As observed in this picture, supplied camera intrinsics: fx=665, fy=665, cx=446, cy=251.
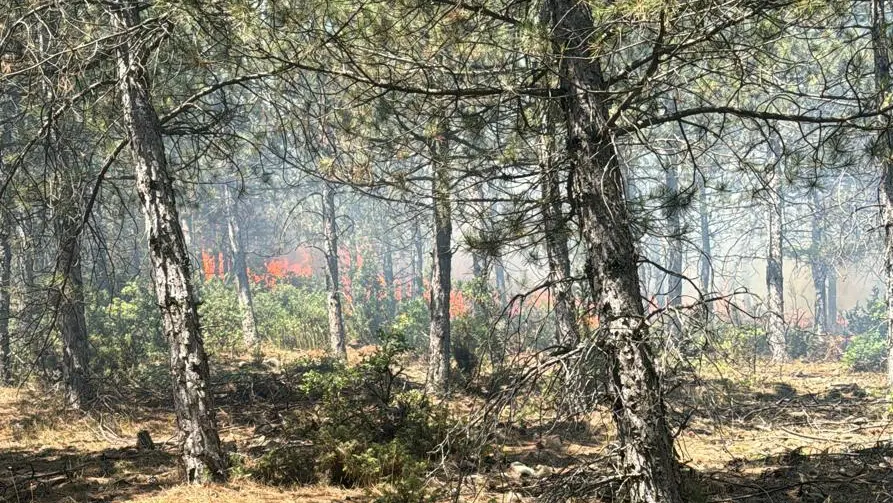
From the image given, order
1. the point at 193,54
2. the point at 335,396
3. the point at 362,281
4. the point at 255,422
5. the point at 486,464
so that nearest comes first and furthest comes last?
1. the point at 193,54
2. the point at 486,464
3. the point at 335,396
4. the point at 255,422
5. the point at 362,281

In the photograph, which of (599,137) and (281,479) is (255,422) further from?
(599,137)

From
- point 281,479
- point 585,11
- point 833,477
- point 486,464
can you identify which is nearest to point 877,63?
point 833,477

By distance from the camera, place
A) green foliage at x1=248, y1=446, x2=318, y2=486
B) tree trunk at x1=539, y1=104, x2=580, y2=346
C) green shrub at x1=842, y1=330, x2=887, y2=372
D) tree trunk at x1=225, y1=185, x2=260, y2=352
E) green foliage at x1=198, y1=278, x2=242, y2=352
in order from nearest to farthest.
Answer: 1. tree trunk at x1=539, y1=104, x2=580, y2=346
2. green foliage at x1=248, y1=446, x2=318, y2=486
3. green foliage at x1=198, y1=278, x2=242, y2=352
4. green shrub at x1=842, y1=330, x2=887, y2=372
5. tree trunk at x1=225, y1=185, x2=260, y2=352

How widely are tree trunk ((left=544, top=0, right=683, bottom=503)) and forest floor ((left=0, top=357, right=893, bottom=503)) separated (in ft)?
0.65

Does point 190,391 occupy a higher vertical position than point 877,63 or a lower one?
lower

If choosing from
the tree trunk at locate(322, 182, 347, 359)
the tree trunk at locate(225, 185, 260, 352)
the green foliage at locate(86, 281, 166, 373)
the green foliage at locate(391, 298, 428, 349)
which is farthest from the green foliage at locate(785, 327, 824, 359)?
the green foliage at locate(86, 281, 166, 373)

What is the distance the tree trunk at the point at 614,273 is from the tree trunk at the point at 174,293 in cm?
357

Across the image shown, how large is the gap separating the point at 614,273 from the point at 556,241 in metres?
1.99

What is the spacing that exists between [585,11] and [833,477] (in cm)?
467

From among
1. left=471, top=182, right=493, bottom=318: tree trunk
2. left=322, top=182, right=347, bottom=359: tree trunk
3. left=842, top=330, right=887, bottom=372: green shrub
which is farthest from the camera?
left=842, top=330, right=887, bottom=372: green shrub

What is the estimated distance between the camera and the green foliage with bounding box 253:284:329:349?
19.1m

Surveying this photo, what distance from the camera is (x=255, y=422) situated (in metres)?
8.63

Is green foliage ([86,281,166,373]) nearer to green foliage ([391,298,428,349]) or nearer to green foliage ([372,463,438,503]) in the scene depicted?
green foliage ([391,298,428,349])

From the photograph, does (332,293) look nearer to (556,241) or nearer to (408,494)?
(556,241)
